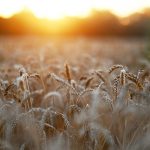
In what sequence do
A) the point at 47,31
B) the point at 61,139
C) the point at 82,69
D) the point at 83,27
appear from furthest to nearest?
the point at 83,27
the point at 47,31
the point at 82,69
the point at 61,139

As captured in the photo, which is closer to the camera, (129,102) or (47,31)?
(129,102)

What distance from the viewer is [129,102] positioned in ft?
9.86

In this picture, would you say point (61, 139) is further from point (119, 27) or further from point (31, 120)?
point (119, 27)

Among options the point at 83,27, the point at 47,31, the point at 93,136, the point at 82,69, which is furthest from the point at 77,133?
the point at 83,27

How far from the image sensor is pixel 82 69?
227 inches

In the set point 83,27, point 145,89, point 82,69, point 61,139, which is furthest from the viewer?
point 83,27

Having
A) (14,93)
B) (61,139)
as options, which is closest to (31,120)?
(61,139)

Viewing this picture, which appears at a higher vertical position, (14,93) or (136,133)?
(14,93)

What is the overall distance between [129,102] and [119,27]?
141 feet

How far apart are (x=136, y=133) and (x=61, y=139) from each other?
0.60 m

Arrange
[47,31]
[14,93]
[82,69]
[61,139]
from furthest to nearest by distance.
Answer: [47,31] → [82,69] → [14,93] → [61,139]

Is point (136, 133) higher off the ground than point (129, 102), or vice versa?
point (129, 102)

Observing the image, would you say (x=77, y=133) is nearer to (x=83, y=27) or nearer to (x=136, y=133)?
(x=136, y=133)

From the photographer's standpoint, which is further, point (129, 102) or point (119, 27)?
point (119, 27)
